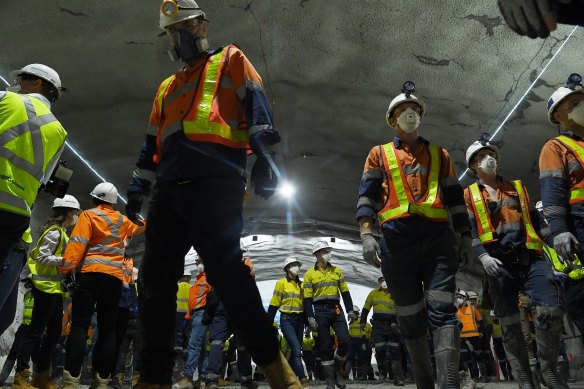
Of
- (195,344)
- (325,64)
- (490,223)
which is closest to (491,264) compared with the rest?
(490,223)

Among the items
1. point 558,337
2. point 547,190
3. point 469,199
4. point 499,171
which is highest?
point 499,171

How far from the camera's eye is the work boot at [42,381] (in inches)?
168

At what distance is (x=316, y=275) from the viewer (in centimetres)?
796

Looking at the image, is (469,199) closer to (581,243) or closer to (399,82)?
(581,243)

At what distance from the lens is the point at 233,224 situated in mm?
2154

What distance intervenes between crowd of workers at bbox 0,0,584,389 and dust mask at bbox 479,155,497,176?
13 millimetres

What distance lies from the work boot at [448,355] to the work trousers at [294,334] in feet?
15.0

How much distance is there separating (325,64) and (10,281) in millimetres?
5034

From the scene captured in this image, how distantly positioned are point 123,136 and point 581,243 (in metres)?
6.95

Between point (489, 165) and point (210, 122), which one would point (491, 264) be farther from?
point (210, 122)

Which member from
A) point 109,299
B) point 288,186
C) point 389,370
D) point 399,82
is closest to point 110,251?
point 109,299

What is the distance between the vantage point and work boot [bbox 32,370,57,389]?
14.0 feet

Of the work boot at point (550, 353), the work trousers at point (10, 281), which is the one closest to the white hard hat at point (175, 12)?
the work trousers at point (10, 281)

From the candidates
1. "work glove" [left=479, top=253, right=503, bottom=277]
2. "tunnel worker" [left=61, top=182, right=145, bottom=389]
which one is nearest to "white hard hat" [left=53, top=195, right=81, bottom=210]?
"tunnel worker" [left=61, top=182, right=145, bottom=389]
